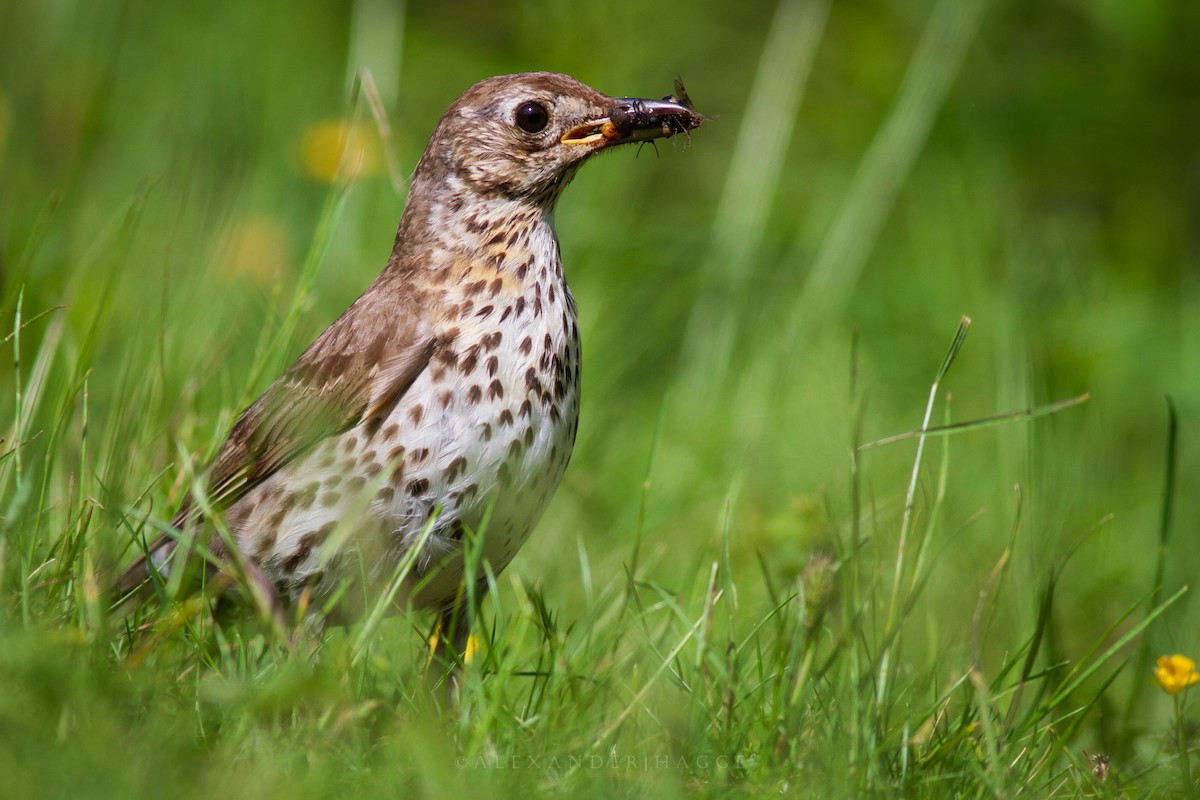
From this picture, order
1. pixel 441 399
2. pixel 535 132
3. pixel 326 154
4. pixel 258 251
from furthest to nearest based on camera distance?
1. pixel 326 154
2. pixel 258 251
3. pixel 535 132
4. pixel 441 399

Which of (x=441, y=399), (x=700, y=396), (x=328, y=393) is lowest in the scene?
(x=700, y=396)

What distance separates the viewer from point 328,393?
341cm

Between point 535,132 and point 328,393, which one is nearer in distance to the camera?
point 328,393

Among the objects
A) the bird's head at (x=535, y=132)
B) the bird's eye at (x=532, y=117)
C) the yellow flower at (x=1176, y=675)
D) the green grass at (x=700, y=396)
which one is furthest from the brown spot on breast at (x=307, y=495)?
the yellow flower at (x=1176, y=675)

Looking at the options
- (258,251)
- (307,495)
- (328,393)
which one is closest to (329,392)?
(328,393)

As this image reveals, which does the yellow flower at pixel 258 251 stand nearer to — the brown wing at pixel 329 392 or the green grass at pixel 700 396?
the green grass at pixel 700 396

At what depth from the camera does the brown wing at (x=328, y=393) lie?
10.8ft

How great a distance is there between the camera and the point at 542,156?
3.58m

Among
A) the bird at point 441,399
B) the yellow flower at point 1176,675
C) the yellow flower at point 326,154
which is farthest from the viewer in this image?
the yellow flower at point 326,154

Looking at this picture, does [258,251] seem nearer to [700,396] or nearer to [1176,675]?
[700,396]

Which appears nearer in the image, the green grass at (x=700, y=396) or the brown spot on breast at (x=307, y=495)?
the green grass at (x=700, y=396)

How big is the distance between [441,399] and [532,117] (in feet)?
2.81

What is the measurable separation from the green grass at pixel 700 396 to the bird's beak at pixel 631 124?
24.4 inches

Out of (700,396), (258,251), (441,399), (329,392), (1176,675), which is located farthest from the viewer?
(258,251)
